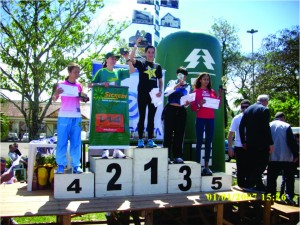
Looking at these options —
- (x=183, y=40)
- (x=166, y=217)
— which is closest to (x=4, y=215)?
(x=166, y=217)

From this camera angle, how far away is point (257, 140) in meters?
4.73

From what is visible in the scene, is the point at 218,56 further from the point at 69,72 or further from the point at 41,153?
the point at 41,153

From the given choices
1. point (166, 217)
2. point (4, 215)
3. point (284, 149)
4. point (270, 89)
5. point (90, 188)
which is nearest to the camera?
point (4, 215)

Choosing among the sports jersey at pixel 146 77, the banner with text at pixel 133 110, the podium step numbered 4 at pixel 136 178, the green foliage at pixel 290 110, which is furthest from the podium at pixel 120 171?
the green foliage at pixel 290 110

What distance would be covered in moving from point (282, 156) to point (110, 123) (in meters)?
2.78

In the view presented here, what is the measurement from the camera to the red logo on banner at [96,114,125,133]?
14.8 feet

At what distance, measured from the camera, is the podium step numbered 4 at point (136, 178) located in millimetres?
4074

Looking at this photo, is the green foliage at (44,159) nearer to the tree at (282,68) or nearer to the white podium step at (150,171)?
the white podium step at (150,171)

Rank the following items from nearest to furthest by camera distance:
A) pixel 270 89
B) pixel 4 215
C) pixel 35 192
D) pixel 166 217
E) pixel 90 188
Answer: pixel 4 215 < pixel 90 188 < pixel 35 192 < pixel 166 217 < pixel 270 89

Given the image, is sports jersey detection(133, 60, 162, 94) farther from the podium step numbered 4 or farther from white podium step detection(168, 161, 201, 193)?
white podium step detection(168, 161, 201, 193)

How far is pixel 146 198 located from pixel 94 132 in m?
1.21

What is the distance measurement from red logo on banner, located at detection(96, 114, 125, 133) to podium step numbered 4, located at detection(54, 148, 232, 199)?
0.42m

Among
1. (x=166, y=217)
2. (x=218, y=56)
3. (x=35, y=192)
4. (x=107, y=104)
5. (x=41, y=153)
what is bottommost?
(x=166, y=217)

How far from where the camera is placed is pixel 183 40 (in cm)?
627
